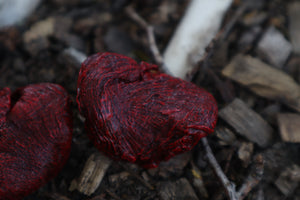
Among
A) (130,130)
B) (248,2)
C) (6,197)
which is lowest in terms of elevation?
(6,197)

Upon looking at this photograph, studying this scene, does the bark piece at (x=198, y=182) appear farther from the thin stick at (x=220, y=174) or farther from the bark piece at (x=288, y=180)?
the bark piece at (x=288, y=180)

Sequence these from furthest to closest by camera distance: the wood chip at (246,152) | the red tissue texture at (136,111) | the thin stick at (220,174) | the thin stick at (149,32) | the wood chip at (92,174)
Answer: the thin stick at (149,32)
the wood chip at (246,152)
the wood chip at (92,174)
the thin stick at (220,174)
the red tissue texture at (136,111)

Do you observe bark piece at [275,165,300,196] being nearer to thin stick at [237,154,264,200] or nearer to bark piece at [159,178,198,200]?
thin stick at [237,154,264,200]

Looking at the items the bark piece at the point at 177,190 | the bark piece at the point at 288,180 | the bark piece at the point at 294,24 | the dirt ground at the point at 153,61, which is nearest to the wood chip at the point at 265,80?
the dirt ground at the point at 153,61

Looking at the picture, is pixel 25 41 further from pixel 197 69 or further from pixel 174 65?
pixel 197 69

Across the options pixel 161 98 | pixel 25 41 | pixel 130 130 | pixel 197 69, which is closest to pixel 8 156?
pixel 130 130

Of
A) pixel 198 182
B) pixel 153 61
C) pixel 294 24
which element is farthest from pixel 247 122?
pixel 294 24

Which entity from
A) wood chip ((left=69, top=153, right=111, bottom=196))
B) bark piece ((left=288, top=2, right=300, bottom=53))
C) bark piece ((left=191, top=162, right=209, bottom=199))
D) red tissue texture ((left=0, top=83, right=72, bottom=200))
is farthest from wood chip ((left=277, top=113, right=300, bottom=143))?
red tissue texture ((left=0, top=83, right=72, bottom=200))
